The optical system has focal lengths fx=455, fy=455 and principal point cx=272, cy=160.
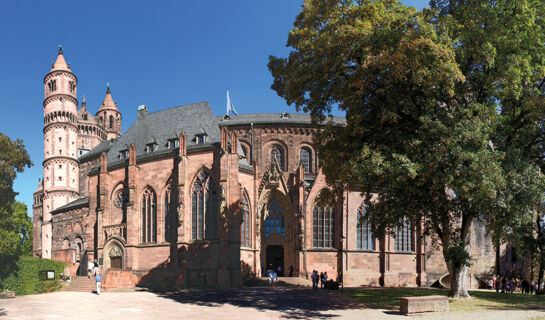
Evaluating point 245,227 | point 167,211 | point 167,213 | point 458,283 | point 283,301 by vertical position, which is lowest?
point 283,301

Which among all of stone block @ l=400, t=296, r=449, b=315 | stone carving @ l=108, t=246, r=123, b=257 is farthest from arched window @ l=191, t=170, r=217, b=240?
stone block @ l=400, t=296, r=449, b=315

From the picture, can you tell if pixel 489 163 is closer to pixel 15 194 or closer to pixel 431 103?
pixel 431 103

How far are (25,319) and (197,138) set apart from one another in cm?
2350

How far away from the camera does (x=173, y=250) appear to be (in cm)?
3747

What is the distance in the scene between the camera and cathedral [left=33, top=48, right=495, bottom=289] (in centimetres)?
3566

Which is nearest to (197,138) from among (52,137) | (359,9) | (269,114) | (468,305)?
(269,114)

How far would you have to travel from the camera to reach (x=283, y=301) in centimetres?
2422

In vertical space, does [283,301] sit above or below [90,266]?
above

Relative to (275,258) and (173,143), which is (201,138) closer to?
(173,143)

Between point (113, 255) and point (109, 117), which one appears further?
point (109, 117)

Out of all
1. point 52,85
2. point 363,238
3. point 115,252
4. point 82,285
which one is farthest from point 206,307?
point 52,85

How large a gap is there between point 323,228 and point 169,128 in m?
17.1

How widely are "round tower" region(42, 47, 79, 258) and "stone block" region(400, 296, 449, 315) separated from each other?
5395cm

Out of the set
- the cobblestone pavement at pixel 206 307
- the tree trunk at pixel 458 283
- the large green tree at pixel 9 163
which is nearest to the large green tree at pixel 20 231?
the large green tree at pixel 9 163
